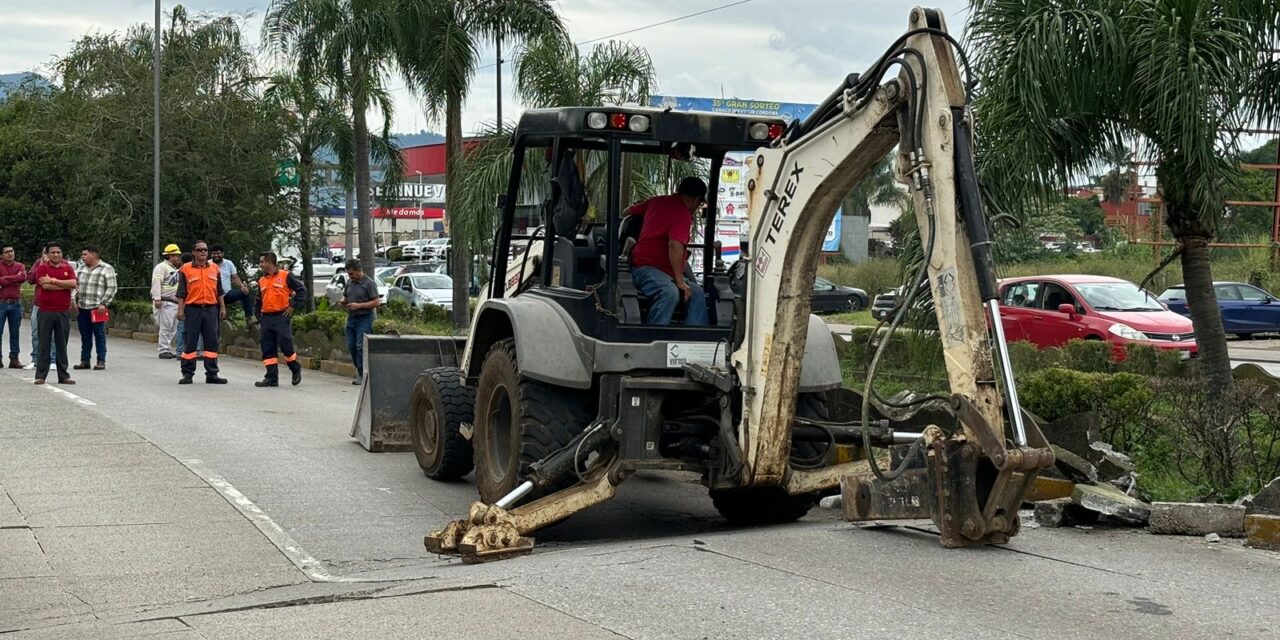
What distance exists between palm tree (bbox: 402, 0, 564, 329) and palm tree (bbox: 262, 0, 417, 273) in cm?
20

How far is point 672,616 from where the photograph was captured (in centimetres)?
654

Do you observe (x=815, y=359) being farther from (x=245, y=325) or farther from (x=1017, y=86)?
(x=245, y=325)

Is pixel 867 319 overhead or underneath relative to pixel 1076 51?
underneath

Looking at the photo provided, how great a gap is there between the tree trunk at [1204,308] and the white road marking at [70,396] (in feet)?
37.6

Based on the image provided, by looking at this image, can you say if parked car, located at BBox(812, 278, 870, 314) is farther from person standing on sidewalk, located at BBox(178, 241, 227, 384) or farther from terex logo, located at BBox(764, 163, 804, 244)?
terex logo, located at BBox(764, 163, 804, 244)

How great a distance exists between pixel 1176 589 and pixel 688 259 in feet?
13.2

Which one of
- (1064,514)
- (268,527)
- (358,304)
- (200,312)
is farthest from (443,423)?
(200,312)

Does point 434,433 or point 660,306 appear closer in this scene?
point 660,306

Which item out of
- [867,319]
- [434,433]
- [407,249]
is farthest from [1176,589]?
[407,249]

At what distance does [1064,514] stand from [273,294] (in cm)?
1281

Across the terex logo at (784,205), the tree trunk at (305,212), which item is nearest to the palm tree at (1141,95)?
the terex logo at (784,205)

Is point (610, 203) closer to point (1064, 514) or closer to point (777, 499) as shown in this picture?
point (777, 499)

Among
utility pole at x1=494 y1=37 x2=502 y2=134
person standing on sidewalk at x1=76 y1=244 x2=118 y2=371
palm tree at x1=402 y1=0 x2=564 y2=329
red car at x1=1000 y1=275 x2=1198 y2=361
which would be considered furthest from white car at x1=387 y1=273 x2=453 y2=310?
red car at x1=1000 y1=275 x2=1198 y2=361

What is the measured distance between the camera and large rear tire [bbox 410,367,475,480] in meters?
11.3
